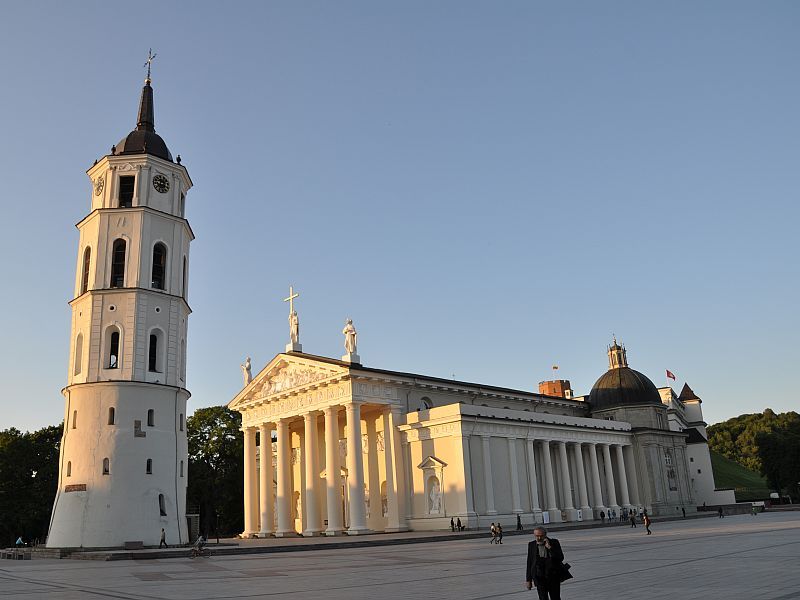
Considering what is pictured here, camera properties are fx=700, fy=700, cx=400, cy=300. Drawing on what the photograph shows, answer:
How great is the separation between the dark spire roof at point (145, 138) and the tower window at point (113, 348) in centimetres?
1104

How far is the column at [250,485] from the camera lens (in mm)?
54906

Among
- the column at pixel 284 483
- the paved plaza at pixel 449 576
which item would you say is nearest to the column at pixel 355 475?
the column at pixel 284 483

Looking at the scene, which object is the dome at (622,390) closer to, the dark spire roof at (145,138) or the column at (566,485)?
the column at (566,485)

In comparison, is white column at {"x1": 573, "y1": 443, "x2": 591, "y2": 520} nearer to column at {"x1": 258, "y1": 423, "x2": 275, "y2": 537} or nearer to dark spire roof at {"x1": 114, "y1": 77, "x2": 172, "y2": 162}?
column at {"x1": 258, "y1": 423, "x2": 275, "y2": 537}

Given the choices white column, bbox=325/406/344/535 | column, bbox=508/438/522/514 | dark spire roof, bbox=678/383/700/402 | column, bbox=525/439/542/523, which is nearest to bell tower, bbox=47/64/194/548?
white column, bbox=325/406/344/535

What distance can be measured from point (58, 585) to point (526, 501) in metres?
36.4

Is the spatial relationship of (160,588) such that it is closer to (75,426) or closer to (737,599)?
(737,599)

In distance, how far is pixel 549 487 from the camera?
51594 mm

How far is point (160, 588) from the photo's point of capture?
662 inches

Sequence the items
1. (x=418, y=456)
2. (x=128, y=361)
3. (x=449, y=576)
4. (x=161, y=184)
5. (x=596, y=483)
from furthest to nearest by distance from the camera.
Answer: (x=596, y=483) < (x=418, y=456) < (x=161, y=184) < (x=128, y=361) < (x=449, y=576)

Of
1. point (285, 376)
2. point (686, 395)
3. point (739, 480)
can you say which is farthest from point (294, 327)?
point (739, 480)

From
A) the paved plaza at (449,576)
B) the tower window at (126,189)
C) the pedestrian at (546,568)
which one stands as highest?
the tower window at (126,189)

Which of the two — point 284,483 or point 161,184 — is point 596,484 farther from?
point 161,184

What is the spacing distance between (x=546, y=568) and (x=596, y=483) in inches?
2003
